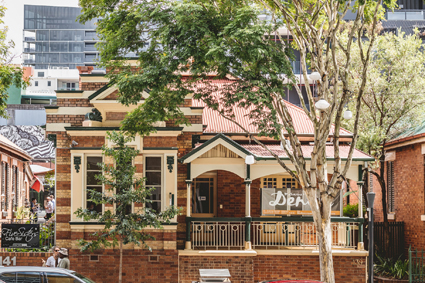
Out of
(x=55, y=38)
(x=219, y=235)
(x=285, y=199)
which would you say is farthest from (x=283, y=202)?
(x=55, y=38)

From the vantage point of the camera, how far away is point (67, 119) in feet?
55.1

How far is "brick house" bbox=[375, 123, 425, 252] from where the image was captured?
750 inches

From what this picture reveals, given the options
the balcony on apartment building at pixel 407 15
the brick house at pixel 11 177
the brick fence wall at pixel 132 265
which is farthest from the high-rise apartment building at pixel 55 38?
the brick fence wall at pixel 132 265

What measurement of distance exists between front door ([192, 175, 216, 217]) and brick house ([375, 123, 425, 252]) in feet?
25.2

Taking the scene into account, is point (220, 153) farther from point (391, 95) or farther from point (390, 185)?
point (390, 185)

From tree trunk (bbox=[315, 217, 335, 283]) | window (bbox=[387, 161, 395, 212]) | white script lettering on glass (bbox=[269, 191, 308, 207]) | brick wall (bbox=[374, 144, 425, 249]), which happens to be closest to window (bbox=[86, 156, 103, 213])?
white script lettering on glass (bbox=[269, 191, 308, 207])

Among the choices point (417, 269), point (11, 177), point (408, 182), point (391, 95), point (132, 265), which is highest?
point (391, 95)

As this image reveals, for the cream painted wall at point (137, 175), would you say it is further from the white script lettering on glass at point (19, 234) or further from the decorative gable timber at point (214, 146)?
the white script lettering on glass at point (19, 234)

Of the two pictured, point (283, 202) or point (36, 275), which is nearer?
point (36, 275)

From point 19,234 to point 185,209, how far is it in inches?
212

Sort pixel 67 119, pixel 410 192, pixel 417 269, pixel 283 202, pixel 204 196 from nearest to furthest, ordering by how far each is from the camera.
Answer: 1. pixel 67 119
2. pixel 283 202
3. pixel 417 269
4. pixel 204 196
5. pixel 410 192

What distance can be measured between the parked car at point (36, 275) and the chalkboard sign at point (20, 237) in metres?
5.51

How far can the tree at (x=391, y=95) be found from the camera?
20.1m

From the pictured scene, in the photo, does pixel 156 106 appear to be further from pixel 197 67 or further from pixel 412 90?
pixel 412 90
